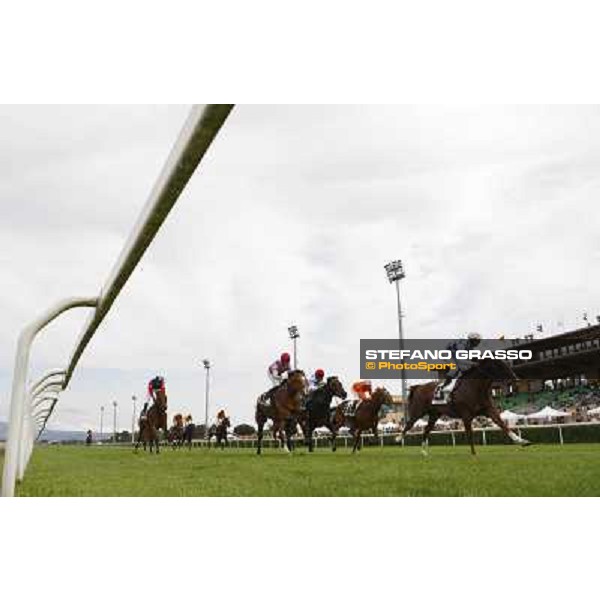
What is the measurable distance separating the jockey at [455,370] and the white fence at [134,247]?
6.95 m

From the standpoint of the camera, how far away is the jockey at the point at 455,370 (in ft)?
33.9

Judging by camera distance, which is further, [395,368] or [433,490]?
[395,368]

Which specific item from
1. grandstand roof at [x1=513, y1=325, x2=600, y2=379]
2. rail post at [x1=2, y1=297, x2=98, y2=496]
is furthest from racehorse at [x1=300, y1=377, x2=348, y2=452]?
grandstand roof at [x1=513, y1=325, x2=600, y2=379]

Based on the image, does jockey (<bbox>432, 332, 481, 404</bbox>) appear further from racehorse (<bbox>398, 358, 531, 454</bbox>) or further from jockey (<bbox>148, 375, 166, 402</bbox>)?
jockey (<bbox>148, 375, 166, 402</bbox>)

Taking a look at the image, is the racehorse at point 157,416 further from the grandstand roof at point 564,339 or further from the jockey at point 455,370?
the grandstand roof at point 564,339

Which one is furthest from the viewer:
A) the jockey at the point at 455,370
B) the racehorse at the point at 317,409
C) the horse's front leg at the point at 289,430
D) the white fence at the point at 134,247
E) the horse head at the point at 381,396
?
the racehorse at the point at 317,409

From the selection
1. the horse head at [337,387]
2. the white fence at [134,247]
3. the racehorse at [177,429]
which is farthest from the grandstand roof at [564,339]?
the white fence at [134,247]

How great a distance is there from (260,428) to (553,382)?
106ft

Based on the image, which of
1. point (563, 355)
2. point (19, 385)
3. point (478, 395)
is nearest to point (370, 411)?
point (478, 395)

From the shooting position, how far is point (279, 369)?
13031 mm

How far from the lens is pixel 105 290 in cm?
380

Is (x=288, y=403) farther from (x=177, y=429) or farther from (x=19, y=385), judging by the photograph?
(x=177, y=429)
